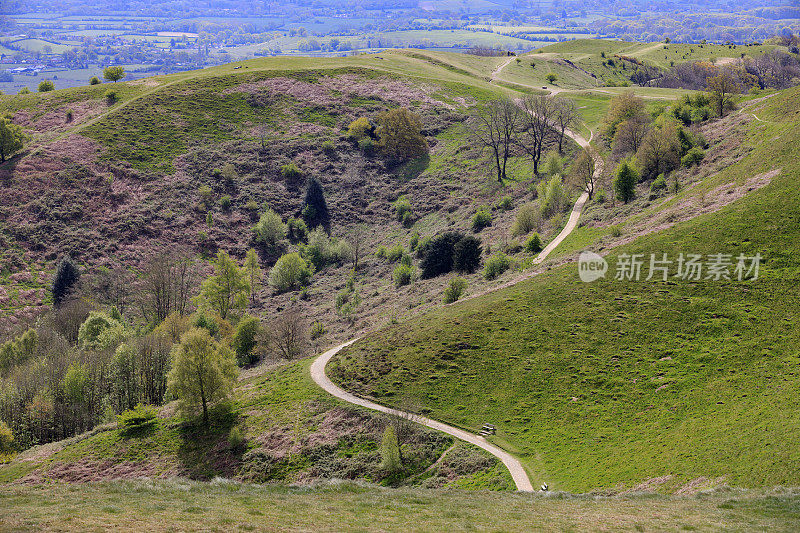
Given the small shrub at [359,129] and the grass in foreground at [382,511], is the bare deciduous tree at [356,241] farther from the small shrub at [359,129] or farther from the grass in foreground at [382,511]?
the grass in foreground at [382,511]

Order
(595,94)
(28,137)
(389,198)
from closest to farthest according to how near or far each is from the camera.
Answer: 1. (28,137)
2. (389,198)
3. (595,94)

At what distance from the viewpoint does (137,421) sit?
167 feet

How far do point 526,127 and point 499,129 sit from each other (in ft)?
23.5

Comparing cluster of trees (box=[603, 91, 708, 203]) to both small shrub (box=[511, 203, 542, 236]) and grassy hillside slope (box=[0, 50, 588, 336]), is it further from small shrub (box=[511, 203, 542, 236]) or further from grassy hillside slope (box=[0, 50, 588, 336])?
grassy hillside slope (box=[0, 50, 588, 336])

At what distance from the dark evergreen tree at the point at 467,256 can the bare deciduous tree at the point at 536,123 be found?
3640 cm

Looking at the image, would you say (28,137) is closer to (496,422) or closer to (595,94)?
(496,422)

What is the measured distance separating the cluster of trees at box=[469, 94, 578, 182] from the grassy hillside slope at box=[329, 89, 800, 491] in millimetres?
54100

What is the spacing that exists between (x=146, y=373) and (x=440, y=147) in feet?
290

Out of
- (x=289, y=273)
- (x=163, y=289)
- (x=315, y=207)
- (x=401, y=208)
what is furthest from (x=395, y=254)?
(x=163, y=289)

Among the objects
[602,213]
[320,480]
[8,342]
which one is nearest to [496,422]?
[320,480]

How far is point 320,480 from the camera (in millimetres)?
38938

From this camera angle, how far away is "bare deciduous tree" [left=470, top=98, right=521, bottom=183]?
112 metres

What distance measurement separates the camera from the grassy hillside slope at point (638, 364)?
32.2 meters

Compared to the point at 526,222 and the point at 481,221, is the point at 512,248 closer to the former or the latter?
the point at 526,222
